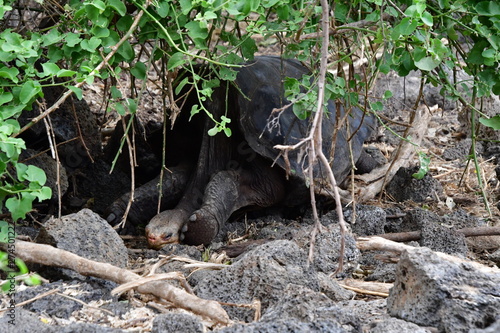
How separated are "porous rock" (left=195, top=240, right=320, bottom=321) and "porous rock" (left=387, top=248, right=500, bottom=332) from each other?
1.40ft

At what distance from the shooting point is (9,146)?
1882 millimetres

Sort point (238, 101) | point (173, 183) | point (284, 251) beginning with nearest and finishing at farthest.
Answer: point (284, 251) < point (238, 101) < point (173, 183)

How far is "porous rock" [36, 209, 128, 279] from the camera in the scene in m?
2.28

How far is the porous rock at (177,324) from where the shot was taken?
1.62m

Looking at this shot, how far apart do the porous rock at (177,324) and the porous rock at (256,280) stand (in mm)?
324

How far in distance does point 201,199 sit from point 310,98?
1.57m

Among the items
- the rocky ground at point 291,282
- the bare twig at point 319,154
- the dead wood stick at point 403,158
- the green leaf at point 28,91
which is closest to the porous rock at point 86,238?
the rocky ground at point 291,282

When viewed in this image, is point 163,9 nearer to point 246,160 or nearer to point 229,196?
point 229,196

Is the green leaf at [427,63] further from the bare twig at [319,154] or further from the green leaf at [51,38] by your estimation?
the green leaf at [51,38]

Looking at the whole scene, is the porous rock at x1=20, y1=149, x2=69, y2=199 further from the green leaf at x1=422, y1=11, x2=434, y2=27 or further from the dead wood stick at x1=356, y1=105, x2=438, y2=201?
the green leaf at x1=422, y1=11, x2=434, y2=27

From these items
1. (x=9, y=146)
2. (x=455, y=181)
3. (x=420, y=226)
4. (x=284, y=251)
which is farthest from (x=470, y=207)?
(x=9, y=146)

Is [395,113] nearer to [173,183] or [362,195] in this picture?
[362,195]

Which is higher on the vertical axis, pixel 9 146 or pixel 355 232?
pixel 9 146

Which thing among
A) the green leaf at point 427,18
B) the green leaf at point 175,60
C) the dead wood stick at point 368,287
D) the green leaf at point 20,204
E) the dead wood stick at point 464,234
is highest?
the green leaf at point 427,18
